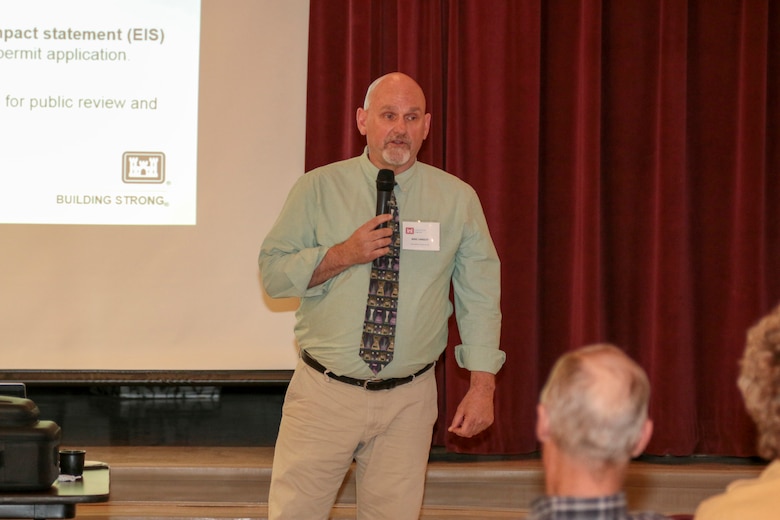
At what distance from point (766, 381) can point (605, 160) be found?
10.7 ft

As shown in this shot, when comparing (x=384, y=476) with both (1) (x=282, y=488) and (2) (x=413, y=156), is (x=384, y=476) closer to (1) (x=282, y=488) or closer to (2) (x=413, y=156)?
(1) (x=282, y=488)

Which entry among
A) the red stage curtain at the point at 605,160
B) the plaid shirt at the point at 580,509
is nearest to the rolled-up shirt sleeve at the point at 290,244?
the plaid shirt at the point at 580,509

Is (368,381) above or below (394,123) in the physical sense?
below

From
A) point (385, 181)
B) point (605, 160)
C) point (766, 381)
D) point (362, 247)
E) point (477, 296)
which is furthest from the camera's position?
point (605, 160)

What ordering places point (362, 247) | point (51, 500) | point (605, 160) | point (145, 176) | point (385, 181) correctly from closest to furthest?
point (51, 500)
point (362, 247)
point (385, 181)
point (145, 176)
point (605, 160)

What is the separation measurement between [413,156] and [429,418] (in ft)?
2.63

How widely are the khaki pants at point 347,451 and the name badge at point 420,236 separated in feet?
1.37

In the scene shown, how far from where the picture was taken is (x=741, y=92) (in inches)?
178

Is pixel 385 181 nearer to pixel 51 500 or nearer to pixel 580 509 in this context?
pixel 51 500

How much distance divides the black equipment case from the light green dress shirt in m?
0.76

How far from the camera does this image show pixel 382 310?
2756mm

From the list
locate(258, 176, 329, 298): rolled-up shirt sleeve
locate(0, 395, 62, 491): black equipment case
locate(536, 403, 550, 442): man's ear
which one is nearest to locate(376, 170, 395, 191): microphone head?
locate(258, 176, 329, 298): rolled-up shirt sleeve

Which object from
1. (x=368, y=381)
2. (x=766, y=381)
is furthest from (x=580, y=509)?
(x=368, y=381)

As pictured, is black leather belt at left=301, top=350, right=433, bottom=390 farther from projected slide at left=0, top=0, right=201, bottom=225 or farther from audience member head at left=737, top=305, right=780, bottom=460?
projected slide at left=0, top=0, right=201, bottom=225
